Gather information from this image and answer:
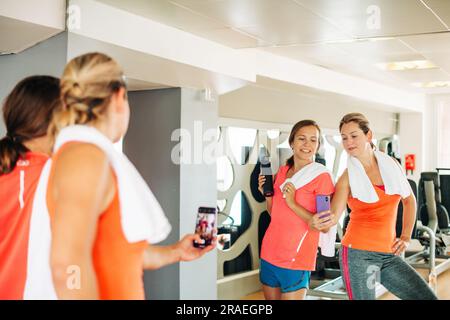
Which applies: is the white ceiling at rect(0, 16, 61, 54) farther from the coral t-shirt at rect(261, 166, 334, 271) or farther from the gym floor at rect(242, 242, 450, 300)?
the gym floor at rect(242, 242, 450, 300)

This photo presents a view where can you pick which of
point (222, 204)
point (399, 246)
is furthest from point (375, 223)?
point (222, 204)

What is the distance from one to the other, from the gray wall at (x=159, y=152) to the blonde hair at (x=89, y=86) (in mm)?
1525

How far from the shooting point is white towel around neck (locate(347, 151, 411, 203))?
2.00 m

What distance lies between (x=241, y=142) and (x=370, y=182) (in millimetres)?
1201

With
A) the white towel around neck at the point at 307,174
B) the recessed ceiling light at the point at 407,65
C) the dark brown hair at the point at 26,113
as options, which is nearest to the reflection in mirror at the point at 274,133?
the white towel around neck at the point at 307,174

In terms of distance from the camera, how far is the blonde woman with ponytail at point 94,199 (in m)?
1.11

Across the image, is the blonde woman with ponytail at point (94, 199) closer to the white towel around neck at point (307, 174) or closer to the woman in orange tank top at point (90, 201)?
the woman in orange tank top at point (90, 201)

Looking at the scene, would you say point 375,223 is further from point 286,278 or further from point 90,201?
point 90,201

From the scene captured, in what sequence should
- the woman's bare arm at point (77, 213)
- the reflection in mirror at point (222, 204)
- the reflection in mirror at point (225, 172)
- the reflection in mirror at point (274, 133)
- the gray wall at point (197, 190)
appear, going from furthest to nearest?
the reflection in mirror at point (222, 204) < the reflection in mirror at point (225, 172) < the gray wall at point (197, 190) < the reflection in mirror at point (274, 133) < the woman's bare arm at point (77, 213)

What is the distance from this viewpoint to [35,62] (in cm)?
233

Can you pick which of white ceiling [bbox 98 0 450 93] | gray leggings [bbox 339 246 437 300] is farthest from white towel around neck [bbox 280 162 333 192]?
white ceiling [bbox 98 0 450 93]

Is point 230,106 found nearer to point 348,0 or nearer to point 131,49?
point 131,49

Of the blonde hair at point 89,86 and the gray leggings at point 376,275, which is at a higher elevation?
the blonde hair at point 89,86

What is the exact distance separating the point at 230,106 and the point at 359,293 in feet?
5.02
